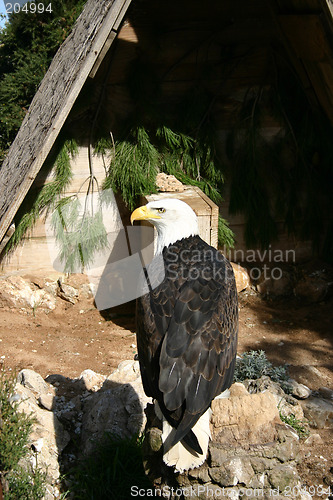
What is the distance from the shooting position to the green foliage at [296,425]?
3578 millimetres

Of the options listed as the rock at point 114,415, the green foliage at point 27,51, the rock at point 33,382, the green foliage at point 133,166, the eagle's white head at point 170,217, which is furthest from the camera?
the green foliage at point 27,51

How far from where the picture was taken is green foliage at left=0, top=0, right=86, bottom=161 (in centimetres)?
705

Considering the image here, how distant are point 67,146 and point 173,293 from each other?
2966 millimetres

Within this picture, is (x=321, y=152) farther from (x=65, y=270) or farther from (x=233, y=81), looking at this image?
(x=65, y=270)

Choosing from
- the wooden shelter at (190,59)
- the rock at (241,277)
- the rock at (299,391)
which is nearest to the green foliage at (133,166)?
the wooden shelter at (190,59)

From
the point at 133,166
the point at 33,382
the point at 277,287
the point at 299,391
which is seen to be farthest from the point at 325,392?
the point at 133,166

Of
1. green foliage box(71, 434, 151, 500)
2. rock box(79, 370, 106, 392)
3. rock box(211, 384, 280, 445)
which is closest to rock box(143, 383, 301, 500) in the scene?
rock box(211, 384, 280, 445)

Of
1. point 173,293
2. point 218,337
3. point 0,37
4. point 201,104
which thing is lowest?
point 218,337

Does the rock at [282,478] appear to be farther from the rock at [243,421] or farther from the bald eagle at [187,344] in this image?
the bald eagle at [187,344]

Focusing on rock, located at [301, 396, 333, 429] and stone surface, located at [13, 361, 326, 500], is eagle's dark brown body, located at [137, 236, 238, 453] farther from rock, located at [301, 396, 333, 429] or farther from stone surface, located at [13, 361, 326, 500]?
rock, located at [301, 396, 333, 429]

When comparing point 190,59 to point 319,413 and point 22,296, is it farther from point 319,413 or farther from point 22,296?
point 319,413

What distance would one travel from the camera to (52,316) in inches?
207

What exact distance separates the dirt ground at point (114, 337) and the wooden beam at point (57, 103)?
990 millimetres

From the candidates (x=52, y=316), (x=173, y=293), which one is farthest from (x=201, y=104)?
(x=173, y=293)
